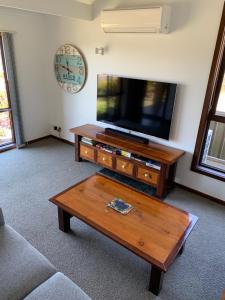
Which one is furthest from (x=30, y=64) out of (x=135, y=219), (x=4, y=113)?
(x=135, y=219)

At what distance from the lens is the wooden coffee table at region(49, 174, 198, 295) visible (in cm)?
161

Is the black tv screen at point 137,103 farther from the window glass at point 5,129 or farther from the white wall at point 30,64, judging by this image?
the window glass at point 5,129

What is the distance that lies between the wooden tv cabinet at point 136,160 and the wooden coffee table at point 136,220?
61cm

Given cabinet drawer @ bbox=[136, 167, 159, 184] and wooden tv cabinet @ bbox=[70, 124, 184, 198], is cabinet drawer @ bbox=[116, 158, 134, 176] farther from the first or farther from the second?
cabinet drawer @ bbox=[136, 167, 159, 184]

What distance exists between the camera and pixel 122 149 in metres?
2.94

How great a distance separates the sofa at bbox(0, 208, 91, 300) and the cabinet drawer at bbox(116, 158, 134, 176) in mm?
1678

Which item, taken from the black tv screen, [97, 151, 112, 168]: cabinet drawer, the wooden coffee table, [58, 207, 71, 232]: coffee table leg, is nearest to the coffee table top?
the wooden coffee table

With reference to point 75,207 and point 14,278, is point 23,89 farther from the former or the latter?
point 14,278

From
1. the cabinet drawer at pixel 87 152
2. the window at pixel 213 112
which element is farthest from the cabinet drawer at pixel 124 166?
the window at pixel 213 112

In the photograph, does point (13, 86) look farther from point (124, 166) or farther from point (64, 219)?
point (64, 219)

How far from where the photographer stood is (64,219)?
216 centimetres

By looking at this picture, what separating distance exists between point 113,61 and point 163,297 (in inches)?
110

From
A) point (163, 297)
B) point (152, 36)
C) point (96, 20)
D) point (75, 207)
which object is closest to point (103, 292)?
point (163, 297)

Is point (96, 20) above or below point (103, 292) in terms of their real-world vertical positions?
above
